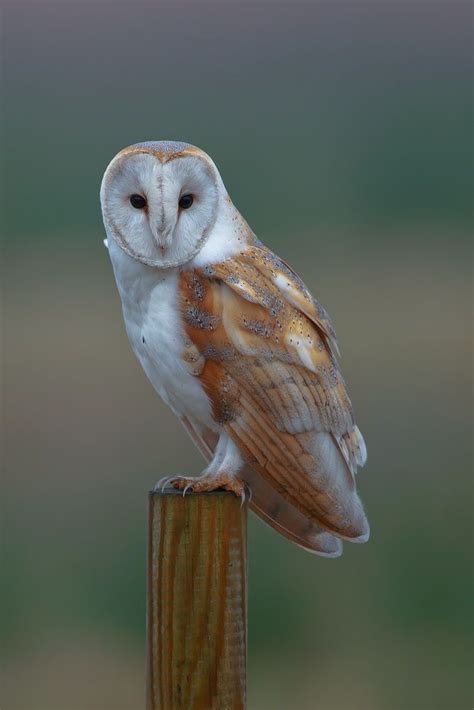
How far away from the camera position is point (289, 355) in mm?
2779

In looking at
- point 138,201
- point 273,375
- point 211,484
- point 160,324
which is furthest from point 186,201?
point 211,484

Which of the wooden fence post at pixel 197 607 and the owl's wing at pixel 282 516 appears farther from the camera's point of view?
the owl's wing at pixel 282 516

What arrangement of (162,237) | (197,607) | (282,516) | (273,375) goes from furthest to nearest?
(282,516)
(273,375)
(162,237)
(197,607)

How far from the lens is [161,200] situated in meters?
2.62

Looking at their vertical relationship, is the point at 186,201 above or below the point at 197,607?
above

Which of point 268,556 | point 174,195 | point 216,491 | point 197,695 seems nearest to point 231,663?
point 197,695

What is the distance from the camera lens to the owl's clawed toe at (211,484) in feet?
8.91

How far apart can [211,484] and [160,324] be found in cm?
38

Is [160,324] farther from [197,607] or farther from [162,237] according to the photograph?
[197,607]

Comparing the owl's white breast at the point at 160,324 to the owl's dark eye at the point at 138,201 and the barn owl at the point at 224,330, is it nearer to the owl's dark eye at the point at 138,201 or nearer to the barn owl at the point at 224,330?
the barn owl at the point at 224,330

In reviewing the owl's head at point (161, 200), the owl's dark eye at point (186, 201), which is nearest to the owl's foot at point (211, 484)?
the owl's head at point (161, 200)

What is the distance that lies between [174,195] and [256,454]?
61cm

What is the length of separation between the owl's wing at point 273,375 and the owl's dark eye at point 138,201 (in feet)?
0.60

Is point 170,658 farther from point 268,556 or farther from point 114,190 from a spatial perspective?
point 268,556
